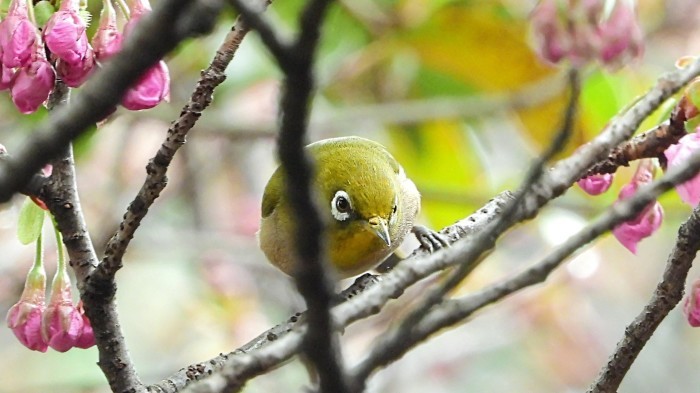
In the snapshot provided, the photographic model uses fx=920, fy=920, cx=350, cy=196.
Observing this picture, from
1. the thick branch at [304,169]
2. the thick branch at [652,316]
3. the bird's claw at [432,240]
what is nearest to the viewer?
the thick branch at [304,169]

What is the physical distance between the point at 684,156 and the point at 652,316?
33 cm

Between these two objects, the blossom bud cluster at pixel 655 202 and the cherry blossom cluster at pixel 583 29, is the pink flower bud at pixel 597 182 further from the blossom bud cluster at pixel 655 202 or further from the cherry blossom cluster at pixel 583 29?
the cherry blossom cluster at pixel 583 29

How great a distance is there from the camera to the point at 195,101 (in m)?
1.27

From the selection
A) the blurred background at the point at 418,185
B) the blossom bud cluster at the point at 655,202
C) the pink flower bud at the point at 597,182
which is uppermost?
the blurred background at the point at 418,185

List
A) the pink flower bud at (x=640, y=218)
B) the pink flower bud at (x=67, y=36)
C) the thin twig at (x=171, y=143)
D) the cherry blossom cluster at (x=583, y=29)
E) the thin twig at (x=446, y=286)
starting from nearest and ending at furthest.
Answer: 1. the thin twig at (x=446, y=286)
2. the thin twig at (x=171, y=143)
3. the pink flower bud at (x=67, y=36)
4. the pink flower bud at (x=640, y=218)
5. the cherry blossom cluster at (x=583, y=29)

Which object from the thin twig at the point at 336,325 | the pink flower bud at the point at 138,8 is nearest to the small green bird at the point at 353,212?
the pink flower bud at the point at 138,8

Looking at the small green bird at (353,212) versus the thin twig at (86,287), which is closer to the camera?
the thin twig at (86,287)

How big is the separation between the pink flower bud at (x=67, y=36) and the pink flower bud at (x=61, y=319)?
0.40 metres

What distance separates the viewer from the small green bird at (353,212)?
104 inches

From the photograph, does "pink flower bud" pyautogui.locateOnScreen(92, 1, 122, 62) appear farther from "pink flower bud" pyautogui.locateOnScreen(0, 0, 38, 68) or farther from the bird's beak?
the bird's beak

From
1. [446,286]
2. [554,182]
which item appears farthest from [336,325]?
[554,182]

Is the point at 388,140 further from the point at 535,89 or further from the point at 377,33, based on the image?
the point at 535,89

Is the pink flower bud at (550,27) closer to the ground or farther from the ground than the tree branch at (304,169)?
farther from the ground

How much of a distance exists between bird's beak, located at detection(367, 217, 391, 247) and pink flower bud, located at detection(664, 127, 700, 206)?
1.02 metres
